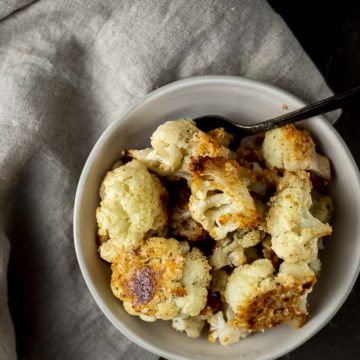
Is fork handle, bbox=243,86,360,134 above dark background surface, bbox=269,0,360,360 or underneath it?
above

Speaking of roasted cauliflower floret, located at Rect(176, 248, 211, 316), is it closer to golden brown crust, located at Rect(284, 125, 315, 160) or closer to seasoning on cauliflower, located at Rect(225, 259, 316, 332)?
seasoning on cauliflower, located at Rect(225, 259, 316, 332)

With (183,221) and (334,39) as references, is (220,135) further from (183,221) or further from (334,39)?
(334,39)

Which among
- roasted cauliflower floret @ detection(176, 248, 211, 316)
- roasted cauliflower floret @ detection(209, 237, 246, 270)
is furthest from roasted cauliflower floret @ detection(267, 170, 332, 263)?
roasted cauliflower floret @ detection(176, 248, 211, 316)

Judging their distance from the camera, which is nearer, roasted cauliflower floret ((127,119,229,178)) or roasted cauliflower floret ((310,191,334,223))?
roasted cauliflower floret ((127,119,229,178))

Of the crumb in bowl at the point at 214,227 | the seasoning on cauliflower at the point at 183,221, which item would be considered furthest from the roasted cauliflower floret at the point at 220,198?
the seasoning on cauliflower at the point at 183,221

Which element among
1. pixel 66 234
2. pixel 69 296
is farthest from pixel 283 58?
pixel 69 296

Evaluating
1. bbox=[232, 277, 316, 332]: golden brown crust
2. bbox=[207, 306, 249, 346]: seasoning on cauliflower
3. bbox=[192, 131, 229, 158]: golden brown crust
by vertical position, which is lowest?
bbox=[207, 306, 249, 346]: seasoning on cauliflower

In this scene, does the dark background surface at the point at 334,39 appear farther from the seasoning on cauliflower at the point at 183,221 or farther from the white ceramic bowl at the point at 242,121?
the seasoning on cauliflower at the point at 183,221
